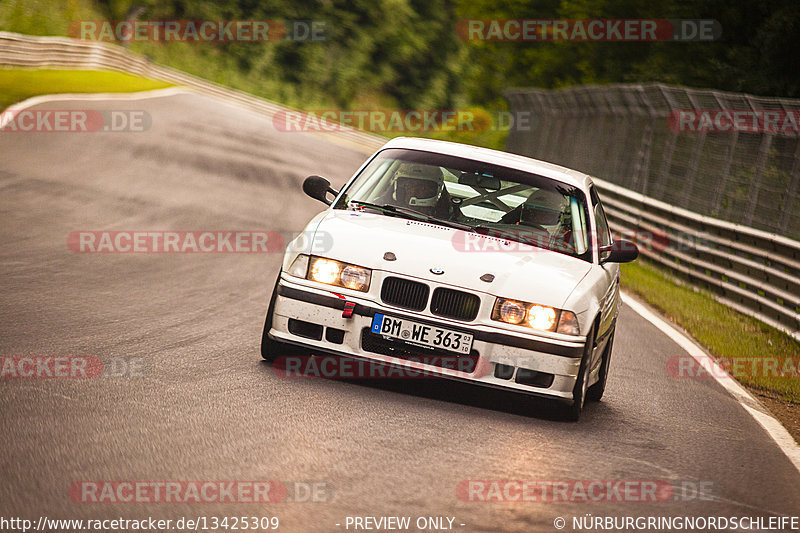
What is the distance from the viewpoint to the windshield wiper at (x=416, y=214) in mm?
7395

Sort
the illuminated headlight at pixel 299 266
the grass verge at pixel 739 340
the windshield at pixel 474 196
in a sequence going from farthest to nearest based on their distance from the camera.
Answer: the grass verge at pixel 739 340 < the windshield at pixel 474 196 < the illuminated headlight at pixel 299 266

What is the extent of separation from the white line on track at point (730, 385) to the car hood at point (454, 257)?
66.8 inches

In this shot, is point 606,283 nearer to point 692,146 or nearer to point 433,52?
point 692,146

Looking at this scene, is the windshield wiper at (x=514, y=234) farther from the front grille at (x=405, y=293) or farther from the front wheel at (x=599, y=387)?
the front wheel at (x=599, y=387)

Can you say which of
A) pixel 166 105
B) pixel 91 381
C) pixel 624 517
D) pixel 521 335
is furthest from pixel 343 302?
pixel 166 105

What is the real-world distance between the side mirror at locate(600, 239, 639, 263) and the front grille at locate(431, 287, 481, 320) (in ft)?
5.19

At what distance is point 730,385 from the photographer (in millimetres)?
9281

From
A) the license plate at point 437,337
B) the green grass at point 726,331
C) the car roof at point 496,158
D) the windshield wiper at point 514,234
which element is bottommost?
the green grass at point 726,331

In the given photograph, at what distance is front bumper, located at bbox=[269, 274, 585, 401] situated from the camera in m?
6.53

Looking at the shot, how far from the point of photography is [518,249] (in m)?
7.14

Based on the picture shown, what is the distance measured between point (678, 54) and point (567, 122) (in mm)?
7263

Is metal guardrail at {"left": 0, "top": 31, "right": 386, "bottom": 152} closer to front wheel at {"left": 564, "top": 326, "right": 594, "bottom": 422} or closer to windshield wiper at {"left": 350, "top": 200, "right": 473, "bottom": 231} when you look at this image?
windshield wiper at {"left": 350, "top": 200, "right": 473, "bottom": 231}

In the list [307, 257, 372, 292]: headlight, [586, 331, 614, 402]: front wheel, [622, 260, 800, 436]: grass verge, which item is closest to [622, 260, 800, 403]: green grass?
[622, 260, 800, 436]: grass verge

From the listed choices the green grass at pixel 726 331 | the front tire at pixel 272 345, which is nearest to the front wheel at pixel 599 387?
the green grass at pixel 726 331
